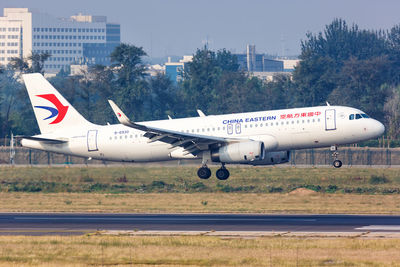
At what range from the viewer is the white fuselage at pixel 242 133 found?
52.7m

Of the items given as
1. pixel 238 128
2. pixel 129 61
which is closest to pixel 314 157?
pixel 238 128

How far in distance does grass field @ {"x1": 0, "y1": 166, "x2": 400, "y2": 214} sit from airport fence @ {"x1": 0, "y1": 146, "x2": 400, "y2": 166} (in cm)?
967

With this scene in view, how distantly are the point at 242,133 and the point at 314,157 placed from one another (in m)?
30.5

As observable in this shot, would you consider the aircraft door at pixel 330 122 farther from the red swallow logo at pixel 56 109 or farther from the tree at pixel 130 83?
the tree at pixel 130 83

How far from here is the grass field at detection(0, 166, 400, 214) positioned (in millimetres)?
51906

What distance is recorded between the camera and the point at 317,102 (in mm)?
127812

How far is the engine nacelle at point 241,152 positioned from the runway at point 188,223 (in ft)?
22.6

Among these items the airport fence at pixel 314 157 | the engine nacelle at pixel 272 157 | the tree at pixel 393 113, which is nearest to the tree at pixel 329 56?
the tree at pixel 393 113

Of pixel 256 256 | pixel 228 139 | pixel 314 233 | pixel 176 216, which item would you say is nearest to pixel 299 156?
pixel 228 139

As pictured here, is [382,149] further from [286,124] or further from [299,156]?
[286,124]

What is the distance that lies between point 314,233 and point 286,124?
16.9 metres

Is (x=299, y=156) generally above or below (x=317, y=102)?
below

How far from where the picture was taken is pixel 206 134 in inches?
2181

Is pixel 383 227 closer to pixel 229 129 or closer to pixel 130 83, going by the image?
pixel 229 129
